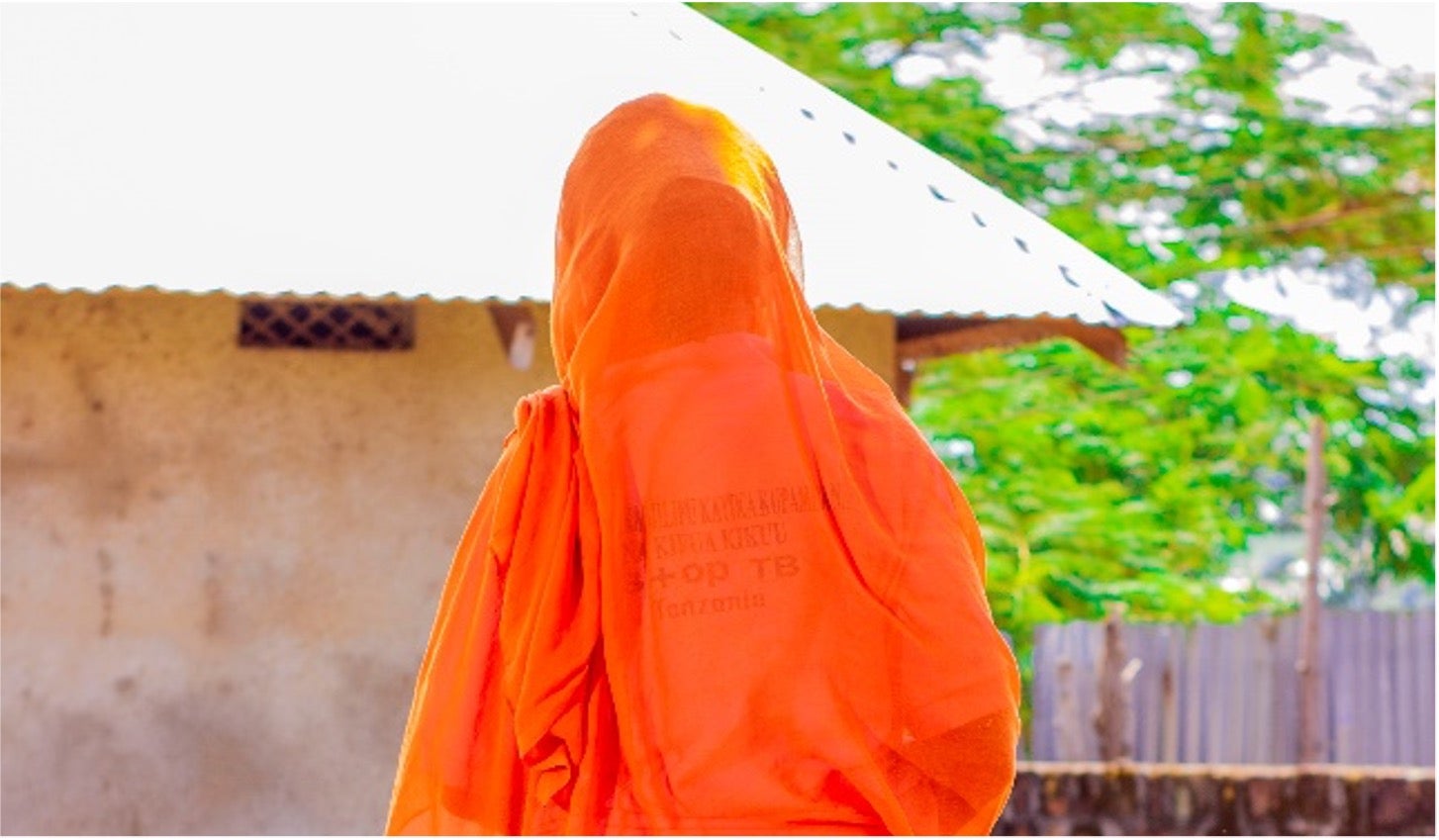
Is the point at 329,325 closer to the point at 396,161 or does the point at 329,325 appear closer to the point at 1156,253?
the point at 396,161

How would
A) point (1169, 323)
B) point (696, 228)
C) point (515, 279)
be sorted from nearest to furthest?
point (696, 228) → point (515, 279) → point (1169, 323)

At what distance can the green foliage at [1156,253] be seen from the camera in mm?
9680

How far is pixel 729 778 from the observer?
2.27m

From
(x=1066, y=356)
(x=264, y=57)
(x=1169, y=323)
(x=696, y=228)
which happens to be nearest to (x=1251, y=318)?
(x=1066, y=356)

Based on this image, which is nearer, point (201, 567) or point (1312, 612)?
point (201, 567)

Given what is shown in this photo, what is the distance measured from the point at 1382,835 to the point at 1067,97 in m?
3.78

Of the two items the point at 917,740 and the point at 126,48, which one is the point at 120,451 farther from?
the point at 917,740

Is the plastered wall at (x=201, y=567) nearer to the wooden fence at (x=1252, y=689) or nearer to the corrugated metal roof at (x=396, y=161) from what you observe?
the corrugated metal roof at (x=396, y=161)

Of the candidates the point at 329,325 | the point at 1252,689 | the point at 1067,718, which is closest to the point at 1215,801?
the point at 1067,718

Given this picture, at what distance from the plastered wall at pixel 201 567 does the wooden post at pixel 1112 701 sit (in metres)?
4.86

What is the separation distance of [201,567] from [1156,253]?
5.65 m

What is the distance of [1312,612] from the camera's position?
1012cm

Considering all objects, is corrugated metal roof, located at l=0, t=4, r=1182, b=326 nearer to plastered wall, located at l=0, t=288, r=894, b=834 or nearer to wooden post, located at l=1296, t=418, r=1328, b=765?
plastered wall, located at l=0, t=288, r=894, b=834

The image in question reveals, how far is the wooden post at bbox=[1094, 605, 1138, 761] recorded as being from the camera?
392 inches
